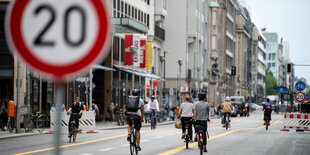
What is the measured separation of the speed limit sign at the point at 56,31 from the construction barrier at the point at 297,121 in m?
33.2

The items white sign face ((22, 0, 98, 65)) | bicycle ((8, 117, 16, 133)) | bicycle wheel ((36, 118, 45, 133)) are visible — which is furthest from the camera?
bicycle ((8, 117, 16, 133))

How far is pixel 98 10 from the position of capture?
5039 mm

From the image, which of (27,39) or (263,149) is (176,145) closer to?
(263,149)

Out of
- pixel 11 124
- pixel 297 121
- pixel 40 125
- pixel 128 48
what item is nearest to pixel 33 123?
pixel 40 125

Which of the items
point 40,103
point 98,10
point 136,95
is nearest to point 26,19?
point 98,10

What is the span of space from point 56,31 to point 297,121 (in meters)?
34.2

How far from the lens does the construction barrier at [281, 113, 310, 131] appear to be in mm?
37350

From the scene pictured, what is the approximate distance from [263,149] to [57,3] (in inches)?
727

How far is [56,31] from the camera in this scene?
5.00 meters

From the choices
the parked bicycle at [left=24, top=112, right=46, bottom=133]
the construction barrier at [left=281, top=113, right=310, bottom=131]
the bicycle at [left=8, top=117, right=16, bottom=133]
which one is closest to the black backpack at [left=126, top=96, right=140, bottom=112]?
the parked bicycle at [left=24, top=112, right=46, bottom=133]

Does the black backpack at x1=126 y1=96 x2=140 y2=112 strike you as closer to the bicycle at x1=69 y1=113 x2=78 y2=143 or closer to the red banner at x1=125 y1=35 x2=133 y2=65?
the bicycle at x1=69 y1=113 x2=78 y2=143

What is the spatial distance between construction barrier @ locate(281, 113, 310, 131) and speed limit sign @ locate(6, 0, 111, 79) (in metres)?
33.2

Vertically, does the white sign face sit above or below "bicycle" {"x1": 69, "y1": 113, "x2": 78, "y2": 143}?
above

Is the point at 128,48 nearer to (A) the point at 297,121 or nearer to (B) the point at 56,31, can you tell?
(A) the point at 297,121
